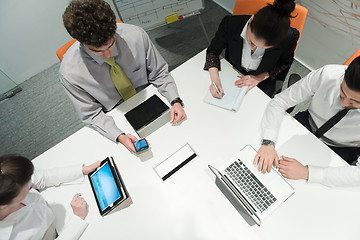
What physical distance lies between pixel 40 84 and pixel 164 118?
6.83 ft

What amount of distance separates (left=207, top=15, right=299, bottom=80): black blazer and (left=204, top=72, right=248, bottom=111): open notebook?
0.72 feet

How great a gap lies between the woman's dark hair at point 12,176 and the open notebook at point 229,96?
3.18 feet

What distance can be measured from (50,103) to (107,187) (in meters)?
1.81

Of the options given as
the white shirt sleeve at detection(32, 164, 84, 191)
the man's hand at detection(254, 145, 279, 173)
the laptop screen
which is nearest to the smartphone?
the laptop screen

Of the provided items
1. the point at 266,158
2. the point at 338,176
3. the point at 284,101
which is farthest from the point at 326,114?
the point at 266,158

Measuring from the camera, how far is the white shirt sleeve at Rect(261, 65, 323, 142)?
1120mm

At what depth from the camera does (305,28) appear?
1.94 metres

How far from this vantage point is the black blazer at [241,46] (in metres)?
1.30

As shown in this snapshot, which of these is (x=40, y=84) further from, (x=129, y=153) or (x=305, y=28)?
(x=305, y=28)

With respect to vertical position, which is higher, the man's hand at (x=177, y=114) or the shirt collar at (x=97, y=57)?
the shirt collar at (x=97, y=57)

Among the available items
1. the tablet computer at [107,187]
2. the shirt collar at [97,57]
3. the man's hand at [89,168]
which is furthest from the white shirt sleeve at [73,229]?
the shirt collar at [97,57]

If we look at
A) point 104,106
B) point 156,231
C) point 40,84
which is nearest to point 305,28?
point 104,106

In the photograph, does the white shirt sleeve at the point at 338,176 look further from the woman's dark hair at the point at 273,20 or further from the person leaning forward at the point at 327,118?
the woman's dark hair at the point at 273,20

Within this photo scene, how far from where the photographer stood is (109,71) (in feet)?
4.12
